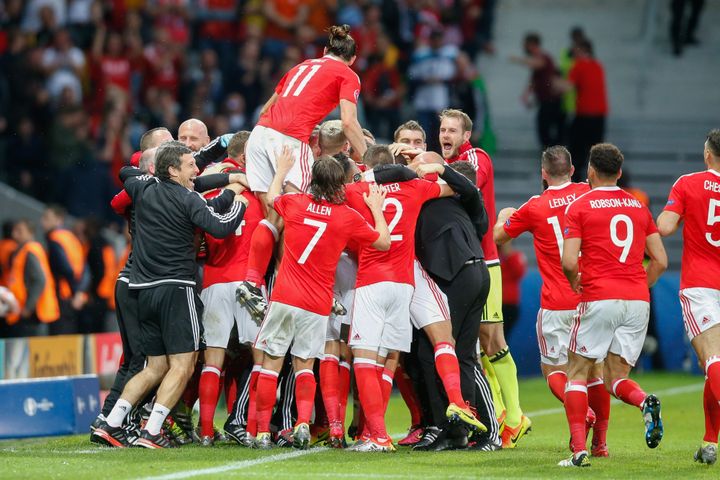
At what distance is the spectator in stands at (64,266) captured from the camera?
16297 mm

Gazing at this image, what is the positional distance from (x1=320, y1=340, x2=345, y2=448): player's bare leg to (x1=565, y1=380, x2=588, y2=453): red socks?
1.76m

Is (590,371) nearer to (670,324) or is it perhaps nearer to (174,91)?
(670,324)

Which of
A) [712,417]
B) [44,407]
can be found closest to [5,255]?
[44,407]

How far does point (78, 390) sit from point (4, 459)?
9.99 feet

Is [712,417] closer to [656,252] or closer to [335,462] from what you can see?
[656,252]

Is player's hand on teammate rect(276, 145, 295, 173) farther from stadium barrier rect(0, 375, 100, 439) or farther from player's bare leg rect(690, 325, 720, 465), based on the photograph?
stadium barrier rect(0, 375, 100, 439)

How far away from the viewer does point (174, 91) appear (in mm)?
20625

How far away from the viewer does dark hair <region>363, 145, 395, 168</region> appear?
9.76 metres

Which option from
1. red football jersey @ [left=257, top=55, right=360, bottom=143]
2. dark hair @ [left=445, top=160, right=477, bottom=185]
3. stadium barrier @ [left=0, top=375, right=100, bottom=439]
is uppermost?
red football jersey @ [left=257, top=55, right=360, bottom=143]

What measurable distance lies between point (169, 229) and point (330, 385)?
161cm

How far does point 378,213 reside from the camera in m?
9.32

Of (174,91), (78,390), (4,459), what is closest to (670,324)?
(174,91)

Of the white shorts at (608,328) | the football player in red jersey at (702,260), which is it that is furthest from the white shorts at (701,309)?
the white shorts at (608,328)

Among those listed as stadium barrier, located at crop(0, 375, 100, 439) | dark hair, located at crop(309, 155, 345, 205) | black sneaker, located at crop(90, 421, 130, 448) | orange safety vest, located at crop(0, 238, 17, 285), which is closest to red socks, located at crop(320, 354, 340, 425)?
dark hair, located at crop(309, 155, 345, 205)
